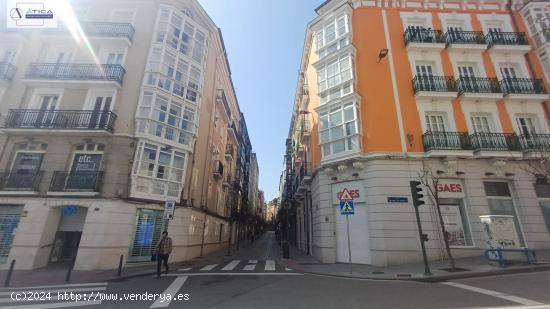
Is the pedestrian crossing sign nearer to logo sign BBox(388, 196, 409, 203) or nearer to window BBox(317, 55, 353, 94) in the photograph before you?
logo sign BBox(388, 196, 409, 203)

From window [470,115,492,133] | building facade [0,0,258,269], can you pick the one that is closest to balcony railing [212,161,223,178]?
building facade [0,0,258,269]

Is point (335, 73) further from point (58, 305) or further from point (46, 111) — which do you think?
point (46, 111)

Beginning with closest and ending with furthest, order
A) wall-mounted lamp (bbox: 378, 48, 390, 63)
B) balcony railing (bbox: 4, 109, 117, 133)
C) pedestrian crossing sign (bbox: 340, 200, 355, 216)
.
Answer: pedestrian crossing sign (bbox: 340, 200, 355, 216), balcony railing (bbox: 4, 109, 117, 133), wall-mounted lamp (bbox: 378, 48, 390, 63)

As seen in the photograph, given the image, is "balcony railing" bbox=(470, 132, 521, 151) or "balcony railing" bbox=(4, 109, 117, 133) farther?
"balcony railing" bbox=(4, 109, 117, 133)

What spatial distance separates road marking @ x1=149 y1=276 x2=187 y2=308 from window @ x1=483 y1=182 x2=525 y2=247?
627 inches

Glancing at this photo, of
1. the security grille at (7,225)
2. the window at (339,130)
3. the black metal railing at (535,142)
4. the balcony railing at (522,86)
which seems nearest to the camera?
the security grille at (7,225)

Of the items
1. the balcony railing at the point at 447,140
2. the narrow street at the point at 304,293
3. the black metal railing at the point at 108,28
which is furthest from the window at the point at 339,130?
the black metal railing at the point at 108,28

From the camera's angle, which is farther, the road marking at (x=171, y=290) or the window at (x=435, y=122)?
the window at (x=435, y=122)

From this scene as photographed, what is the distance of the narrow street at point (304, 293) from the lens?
6.05 metres

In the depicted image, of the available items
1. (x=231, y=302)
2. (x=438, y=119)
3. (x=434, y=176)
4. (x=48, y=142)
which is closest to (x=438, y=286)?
(x=231, y=302)

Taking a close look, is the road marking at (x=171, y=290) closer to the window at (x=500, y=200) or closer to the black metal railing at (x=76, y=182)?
the black metal railing at (x=76, y=182)

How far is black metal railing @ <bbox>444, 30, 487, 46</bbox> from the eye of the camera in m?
16.3

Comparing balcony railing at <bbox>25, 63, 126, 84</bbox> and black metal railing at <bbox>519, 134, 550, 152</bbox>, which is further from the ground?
balcony railing at <bbox>25, 63, 126, 84</bbox>

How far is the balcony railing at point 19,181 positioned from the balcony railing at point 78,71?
20.4 feet
